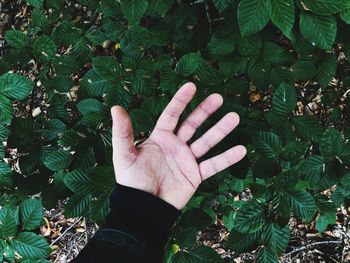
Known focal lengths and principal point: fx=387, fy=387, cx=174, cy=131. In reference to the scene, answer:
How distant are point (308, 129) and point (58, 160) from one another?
976 mm

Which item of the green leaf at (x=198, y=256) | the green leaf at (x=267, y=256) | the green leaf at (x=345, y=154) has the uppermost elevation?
the green leaf at (x=345, y=154)

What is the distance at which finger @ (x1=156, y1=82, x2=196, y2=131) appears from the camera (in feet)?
4.63

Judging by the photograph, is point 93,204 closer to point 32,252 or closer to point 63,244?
point 32,252

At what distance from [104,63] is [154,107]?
0.93 feet

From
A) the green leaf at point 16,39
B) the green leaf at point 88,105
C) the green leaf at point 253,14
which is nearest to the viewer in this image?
the green leaf at point 253,14

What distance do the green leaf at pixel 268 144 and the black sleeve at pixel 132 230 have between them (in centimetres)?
40

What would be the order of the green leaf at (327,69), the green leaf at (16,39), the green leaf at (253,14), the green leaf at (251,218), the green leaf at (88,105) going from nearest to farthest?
the green leaf at (253,14) < the green leaf at (251,218) < the green leaf at (88,105) < the green leaf at (16,39) < the green leaf at (327,69)

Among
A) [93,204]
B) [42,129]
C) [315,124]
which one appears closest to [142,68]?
[42,129]

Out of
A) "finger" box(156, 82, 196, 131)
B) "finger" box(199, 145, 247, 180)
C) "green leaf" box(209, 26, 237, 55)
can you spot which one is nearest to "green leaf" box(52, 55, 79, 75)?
"finger" box(156, 82, 196, 131)

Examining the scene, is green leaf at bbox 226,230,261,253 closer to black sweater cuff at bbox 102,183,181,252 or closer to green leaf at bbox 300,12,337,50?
black sweater cuff at bbox 102,183,181,252

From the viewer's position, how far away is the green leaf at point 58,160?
152cm

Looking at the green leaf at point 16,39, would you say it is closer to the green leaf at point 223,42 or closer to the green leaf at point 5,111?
the green leaf at point 5,111

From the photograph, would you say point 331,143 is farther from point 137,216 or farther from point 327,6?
point 137,216

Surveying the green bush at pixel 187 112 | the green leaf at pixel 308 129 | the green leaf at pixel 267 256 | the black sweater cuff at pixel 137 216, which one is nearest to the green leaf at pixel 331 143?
the green bush at pixel 187 112
